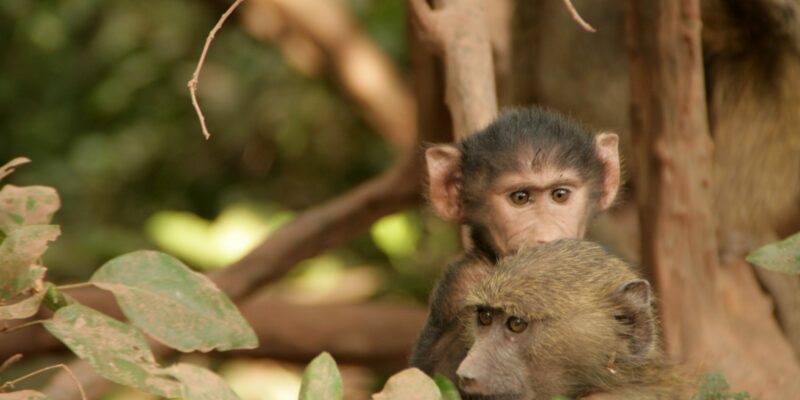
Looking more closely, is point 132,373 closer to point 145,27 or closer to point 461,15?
point 461,15

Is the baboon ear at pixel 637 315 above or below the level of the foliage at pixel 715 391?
above

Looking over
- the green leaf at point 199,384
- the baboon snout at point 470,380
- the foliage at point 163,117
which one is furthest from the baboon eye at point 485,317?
the foliage at point 163,117

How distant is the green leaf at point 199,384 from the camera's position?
2.13m

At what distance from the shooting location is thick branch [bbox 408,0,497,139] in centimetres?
380

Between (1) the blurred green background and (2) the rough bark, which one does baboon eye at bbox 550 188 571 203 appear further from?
(1) the blurred green background

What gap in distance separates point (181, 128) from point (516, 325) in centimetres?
533

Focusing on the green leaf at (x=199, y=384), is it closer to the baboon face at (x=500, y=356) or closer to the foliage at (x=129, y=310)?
the foliage at (x=129, y=310)

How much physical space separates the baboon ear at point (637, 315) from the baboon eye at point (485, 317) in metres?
0.28

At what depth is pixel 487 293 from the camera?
2.86m

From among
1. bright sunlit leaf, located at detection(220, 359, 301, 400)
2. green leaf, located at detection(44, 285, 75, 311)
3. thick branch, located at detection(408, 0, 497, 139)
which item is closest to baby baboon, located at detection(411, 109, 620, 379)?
thick branch, located at detection(408, 0, 497, 139)

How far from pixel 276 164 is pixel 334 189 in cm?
45

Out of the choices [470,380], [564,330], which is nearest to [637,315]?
[564,330]

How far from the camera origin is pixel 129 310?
2.28 metres

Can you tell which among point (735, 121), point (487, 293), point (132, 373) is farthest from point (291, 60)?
point (132, 373)
